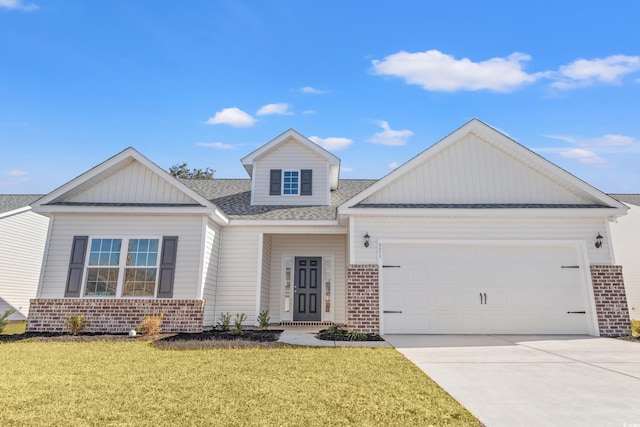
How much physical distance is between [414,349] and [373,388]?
3232mm

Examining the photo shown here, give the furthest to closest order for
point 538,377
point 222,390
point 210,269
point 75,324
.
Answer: point 210,269 < point 75,324 < point 538,377 < point 222,390

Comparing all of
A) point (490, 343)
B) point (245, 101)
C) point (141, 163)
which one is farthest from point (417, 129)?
point (141, 163)

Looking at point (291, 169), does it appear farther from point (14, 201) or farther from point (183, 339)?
point (14, 201)

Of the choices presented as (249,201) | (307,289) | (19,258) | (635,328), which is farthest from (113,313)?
(635,328)

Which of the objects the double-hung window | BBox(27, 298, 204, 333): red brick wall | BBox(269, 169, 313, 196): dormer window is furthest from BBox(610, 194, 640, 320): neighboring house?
the double-hung window

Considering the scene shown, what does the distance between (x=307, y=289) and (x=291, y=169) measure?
15.8 ft

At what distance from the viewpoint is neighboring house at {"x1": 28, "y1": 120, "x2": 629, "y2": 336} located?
9492 mm

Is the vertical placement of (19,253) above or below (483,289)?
above

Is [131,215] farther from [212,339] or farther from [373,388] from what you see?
[373,388]

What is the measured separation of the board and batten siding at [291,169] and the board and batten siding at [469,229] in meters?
4.11

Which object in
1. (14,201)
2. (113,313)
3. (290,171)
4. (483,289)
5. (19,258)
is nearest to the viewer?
(483,289)

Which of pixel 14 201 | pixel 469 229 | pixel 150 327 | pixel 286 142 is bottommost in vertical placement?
pixel 150 327

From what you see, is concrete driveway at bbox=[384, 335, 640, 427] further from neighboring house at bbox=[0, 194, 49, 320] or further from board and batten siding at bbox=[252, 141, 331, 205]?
neighboring house at bbox=[0, 194, 49, 320]

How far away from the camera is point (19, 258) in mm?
16312
